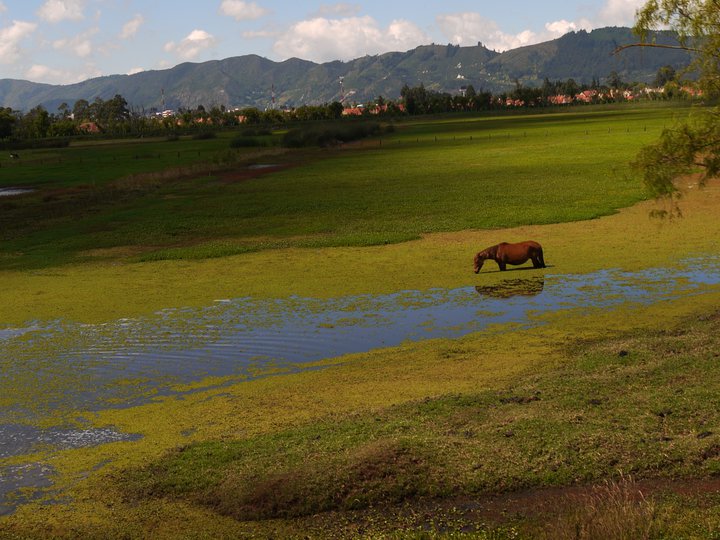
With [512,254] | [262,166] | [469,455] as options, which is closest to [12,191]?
[262,166]

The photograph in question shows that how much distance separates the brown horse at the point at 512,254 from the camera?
81.3ft

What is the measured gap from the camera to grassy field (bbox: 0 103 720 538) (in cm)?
980

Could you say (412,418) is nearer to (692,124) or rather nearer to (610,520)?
(610,520)

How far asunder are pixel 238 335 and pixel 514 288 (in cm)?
756

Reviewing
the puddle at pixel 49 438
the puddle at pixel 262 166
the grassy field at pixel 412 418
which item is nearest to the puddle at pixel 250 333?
the puddle at pixel 49 438

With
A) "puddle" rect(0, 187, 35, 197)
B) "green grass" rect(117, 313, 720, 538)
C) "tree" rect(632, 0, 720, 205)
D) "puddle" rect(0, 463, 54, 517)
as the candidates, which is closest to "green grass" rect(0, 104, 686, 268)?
"puddle" rect(0, 187, 35, 197)

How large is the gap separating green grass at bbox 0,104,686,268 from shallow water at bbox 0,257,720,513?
875 centimetres

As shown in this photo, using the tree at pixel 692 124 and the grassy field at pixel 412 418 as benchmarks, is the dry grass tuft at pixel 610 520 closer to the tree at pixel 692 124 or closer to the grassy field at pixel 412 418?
the grassy field at pixel 412 418

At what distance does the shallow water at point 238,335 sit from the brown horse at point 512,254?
39cm

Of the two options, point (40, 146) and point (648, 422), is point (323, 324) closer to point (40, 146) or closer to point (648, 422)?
point (648, 422)

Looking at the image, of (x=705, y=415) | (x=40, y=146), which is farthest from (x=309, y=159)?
(x=40, y=146)

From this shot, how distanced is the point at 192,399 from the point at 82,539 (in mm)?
5481

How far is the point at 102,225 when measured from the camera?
38.9 meters

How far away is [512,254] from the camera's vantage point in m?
24.8
